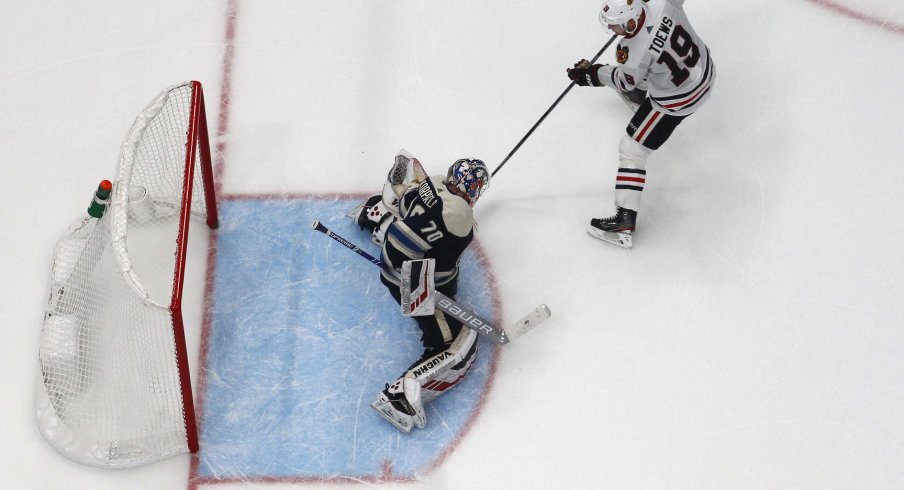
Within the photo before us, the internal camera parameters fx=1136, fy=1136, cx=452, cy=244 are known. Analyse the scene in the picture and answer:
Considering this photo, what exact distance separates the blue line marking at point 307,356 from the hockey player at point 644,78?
739mm

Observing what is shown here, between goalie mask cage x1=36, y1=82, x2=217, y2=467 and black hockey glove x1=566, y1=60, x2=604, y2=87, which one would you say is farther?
black hockey glove x1=566, y1=60, x2=604, y2=87

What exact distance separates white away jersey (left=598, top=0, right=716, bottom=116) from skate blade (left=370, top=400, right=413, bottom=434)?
1.78m

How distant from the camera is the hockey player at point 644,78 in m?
4.84

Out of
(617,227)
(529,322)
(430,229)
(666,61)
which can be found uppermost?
(666,61)

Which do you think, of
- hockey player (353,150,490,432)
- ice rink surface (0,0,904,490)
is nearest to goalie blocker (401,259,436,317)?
hockey player (353,150,490,432)

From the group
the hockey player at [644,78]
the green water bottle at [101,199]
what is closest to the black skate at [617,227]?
the hockey player at [644,78]

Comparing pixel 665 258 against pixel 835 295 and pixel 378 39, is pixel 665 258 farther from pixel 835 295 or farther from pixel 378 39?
pixel 378 39

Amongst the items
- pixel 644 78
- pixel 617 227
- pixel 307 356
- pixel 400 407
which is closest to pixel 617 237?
pixel 617 227

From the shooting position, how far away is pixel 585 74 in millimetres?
5309

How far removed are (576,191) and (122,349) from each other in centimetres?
219

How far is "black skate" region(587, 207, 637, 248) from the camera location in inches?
203

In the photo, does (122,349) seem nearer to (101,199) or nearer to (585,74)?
(101,199)

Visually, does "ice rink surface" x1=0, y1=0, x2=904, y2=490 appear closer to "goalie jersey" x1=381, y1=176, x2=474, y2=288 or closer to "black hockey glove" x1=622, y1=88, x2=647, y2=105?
"black hockey glove" x1=622, y1=88, x2=647, y2=105

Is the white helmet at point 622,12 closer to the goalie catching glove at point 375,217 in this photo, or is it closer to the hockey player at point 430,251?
the hockey player at point 430,251
